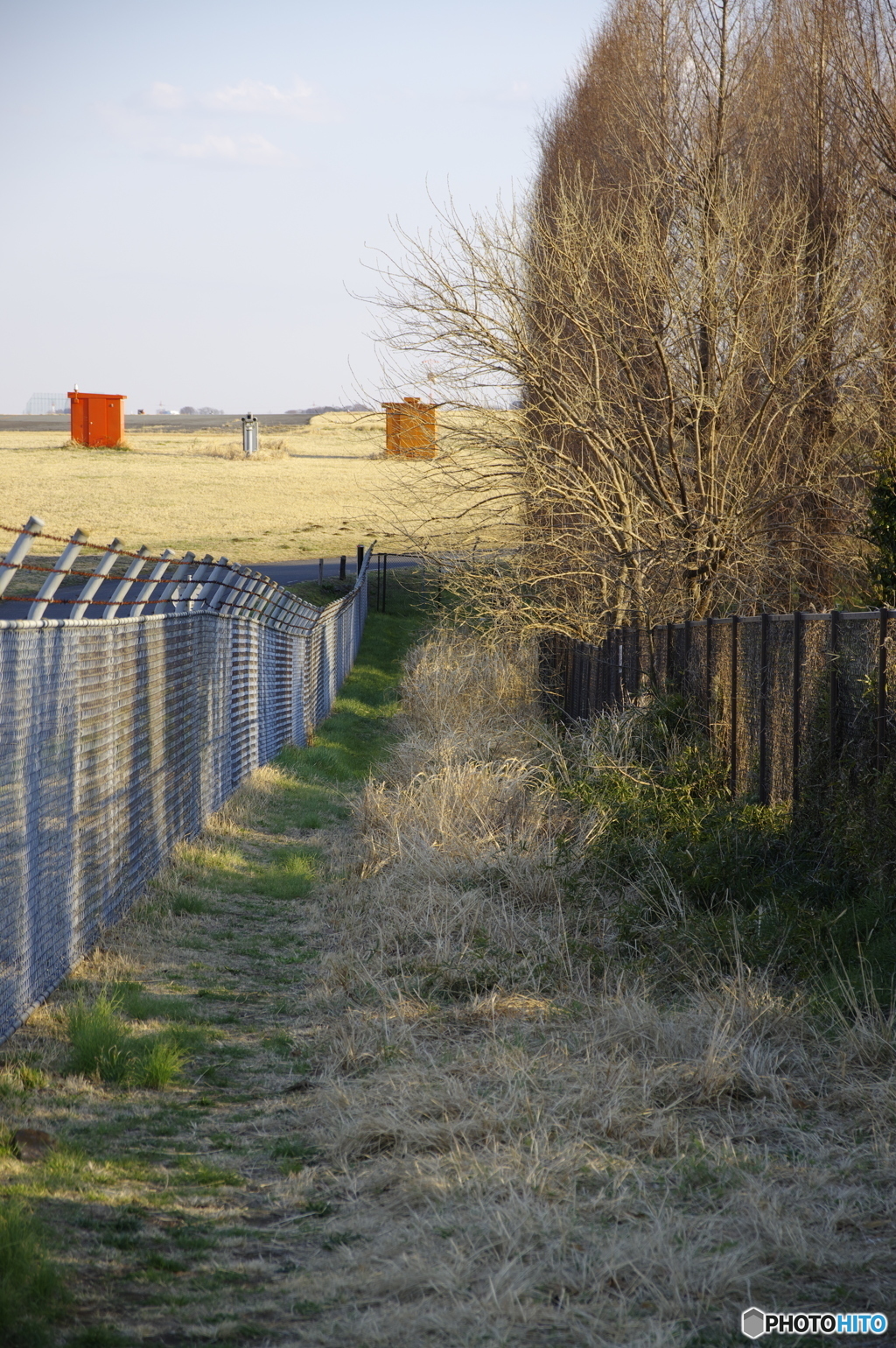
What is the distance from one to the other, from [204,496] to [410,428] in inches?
1408

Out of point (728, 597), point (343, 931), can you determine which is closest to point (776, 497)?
point (728, 597)

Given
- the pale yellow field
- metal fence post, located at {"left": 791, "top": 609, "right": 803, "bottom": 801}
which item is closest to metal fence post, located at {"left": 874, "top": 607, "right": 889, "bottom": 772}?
metal fence post, located at {"left": 791, "top": 609, "right": 803, "bottom": 801}

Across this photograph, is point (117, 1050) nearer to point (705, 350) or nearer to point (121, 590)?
point (121, 590)

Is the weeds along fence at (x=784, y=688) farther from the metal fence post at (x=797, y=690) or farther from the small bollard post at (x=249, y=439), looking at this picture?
the small bollard post at (x=249, y=439)

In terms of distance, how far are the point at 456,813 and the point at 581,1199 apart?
4.70 metres

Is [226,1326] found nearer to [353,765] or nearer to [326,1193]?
[326,1193]

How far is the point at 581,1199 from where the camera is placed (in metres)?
3.45

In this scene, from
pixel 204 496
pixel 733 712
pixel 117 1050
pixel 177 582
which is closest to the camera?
pixel 117 1050

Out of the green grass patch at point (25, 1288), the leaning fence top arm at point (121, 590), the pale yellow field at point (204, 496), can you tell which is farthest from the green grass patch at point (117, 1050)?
the pale yellow field at point (204, 496)

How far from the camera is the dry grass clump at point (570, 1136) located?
9.80ft

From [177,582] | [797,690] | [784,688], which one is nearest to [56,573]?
[177,582]

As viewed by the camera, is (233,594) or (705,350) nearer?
(233,594)

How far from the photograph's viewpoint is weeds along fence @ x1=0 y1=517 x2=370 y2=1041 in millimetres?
4410

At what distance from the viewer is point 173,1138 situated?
401 cm
